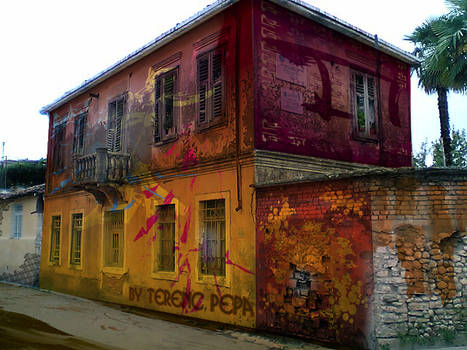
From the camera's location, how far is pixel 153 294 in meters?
11.6

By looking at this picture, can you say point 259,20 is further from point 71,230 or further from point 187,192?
point 71,230

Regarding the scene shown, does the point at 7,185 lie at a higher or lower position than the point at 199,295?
higher

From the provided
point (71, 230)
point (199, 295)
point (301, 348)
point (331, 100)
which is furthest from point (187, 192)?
point (71, 230)

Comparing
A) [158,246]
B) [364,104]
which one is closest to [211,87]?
[364,104]

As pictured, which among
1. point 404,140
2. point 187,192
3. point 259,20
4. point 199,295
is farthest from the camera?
point 404,140

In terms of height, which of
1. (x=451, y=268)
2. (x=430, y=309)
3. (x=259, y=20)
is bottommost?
(x=430, y=309)

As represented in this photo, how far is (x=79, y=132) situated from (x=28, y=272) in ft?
21.9

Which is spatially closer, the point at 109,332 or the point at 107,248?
the point at 109,332

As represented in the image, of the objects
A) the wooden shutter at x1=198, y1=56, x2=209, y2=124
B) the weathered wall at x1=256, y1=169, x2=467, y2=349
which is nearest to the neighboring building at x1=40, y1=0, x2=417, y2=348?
the wooden shutter at x1=198, y1=56, x2=209, y2=124

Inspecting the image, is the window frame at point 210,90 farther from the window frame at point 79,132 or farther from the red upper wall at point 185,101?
the window frame at point 79,132

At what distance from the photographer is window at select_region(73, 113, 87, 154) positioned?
15924mm

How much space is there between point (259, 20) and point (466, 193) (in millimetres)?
5317

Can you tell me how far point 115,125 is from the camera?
14141 millimetres

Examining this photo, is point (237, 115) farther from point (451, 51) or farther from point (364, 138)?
point (451, 51)
